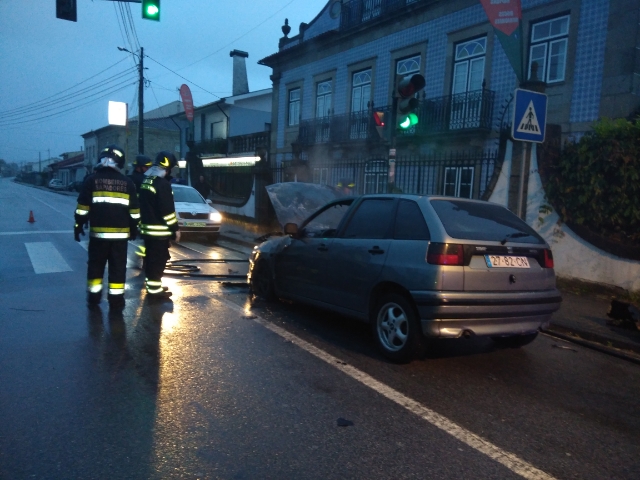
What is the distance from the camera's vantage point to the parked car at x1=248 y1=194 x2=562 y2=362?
4.76 meters

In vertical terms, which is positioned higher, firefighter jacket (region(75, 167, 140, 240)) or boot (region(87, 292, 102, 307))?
firefighter jacket (region(75, 167, 140, 240))

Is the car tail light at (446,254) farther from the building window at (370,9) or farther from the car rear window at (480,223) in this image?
the building window at (370,9)

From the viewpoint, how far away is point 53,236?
14242mm

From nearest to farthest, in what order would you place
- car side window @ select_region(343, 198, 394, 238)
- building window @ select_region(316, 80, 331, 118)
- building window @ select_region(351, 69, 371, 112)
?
car side window @ select_region(343, 198, 394, 238) → building window @ select_region(351, 69, 371, 112) → building window @ select_region(316, 80, 331, 118)

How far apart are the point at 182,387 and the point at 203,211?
11156 mm

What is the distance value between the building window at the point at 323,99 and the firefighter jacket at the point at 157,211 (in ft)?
50.1

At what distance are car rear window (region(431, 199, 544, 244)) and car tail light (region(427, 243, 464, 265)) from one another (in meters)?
0.13

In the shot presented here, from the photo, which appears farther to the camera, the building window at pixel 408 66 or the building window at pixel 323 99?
the building window at pixel 323 99

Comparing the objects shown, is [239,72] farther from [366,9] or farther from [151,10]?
[151,10]

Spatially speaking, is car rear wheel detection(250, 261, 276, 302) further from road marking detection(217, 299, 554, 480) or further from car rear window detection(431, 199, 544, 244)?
car rear window detection(431, 199, 544, 244)

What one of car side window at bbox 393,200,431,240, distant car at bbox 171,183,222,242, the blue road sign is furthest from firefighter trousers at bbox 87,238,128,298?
distant car at bbox 171,183,222,242

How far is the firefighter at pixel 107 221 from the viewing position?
661 centimetres

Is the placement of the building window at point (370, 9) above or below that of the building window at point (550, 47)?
above

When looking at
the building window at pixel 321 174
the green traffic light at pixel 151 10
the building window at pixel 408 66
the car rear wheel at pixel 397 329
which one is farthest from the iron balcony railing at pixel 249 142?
the car rear wheel at pixel 397 329
